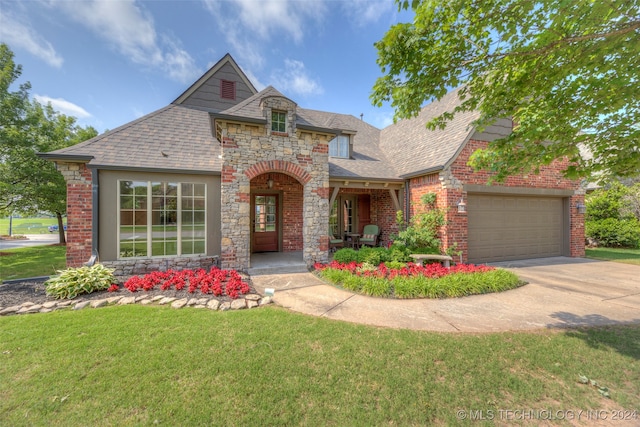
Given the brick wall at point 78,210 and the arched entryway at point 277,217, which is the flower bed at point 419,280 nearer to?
the arched entryway at point 277,217

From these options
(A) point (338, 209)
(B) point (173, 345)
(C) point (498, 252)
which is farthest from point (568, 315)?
(A) point (338, 209)

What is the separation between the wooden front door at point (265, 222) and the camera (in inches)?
389

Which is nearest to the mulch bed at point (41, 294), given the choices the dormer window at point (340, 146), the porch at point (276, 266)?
the porch at point (276, 266)

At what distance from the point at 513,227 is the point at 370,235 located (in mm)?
5253

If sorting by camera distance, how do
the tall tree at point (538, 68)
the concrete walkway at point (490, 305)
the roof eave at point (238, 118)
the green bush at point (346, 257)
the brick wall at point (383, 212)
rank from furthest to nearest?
the brick wall at point (383, 212), the green bush at point (346, 257), the roof eave at point (238, 118), the concrete walkway at point (490, 305), the tall tree at point (538, 68)

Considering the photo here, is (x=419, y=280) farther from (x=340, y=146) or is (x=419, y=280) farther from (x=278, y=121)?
(x=340, y=146)

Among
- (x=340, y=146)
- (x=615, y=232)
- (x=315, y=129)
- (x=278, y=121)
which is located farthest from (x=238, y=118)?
(x=615, y=232)

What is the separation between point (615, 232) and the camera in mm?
12578

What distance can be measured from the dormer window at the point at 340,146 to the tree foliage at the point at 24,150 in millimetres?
13713

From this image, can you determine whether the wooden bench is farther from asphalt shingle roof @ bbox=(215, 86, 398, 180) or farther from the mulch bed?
the mulch bed

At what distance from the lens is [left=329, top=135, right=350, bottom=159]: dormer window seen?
10.8m

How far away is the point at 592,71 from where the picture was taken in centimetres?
342

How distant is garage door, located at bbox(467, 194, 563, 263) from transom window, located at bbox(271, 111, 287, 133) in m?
6.70

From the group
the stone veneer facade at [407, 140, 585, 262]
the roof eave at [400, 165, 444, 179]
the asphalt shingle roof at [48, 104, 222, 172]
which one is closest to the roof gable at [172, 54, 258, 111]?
the asphalt shingle roof at [48, 104, 222, 172]
